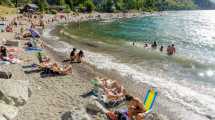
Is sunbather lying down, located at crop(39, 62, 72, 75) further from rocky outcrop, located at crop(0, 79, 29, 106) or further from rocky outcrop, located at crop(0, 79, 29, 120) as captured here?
rocky outcrop, located at crop(0, 79, 29, 106)

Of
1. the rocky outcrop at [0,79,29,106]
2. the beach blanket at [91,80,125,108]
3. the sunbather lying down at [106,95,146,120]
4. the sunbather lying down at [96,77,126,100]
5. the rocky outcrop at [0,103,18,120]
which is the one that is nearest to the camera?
the rocky outcrop at [0,103,18,120]

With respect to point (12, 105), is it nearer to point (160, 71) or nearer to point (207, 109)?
point (207, 109)

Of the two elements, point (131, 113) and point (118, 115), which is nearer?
point (118, 115)

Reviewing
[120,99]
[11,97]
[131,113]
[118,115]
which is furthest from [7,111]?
[120,99]

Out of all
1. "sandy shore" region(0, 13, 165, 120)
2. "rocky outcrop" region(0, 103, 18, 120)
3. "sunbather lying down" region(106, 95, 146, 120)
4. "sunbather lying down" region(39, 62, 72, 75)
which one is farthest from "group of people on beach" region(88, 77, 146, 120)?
"sunbather lying down" region(39, 62, 72, 75)

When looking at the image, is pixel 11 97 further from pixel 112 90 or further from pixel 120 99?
pixel 112 90

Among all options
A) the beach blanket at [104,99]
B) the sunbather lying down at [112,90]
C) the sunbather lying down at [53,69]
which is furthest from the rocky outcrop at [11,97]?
the sunbather lying down at [53,69]

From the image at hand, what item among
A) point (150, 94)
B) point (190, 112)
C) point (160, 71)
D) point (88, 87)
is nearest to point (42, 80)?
point (88, 87)

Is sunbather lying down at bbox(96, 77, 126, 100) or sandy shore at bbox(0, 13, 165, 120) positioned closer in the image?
sandy shore at bbox(0, 13, 165, 120)

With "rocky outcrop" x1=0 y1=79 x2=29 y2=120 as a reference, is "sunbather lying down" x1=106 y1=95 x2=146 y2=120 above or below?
below

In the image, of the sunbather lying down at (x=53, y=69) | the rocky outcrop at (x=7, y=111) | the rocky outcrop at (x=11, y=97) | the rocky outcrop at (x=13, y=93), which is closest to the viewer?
the rocky outcrop at (x=7, y=111)

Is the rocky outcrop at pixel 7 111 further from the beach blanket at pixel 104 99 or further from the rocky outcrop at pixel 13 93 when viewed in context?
the beach blanket at pixel 104 99

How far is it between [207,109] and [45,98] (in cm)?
858

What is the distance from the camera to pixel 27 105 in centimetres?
1471
